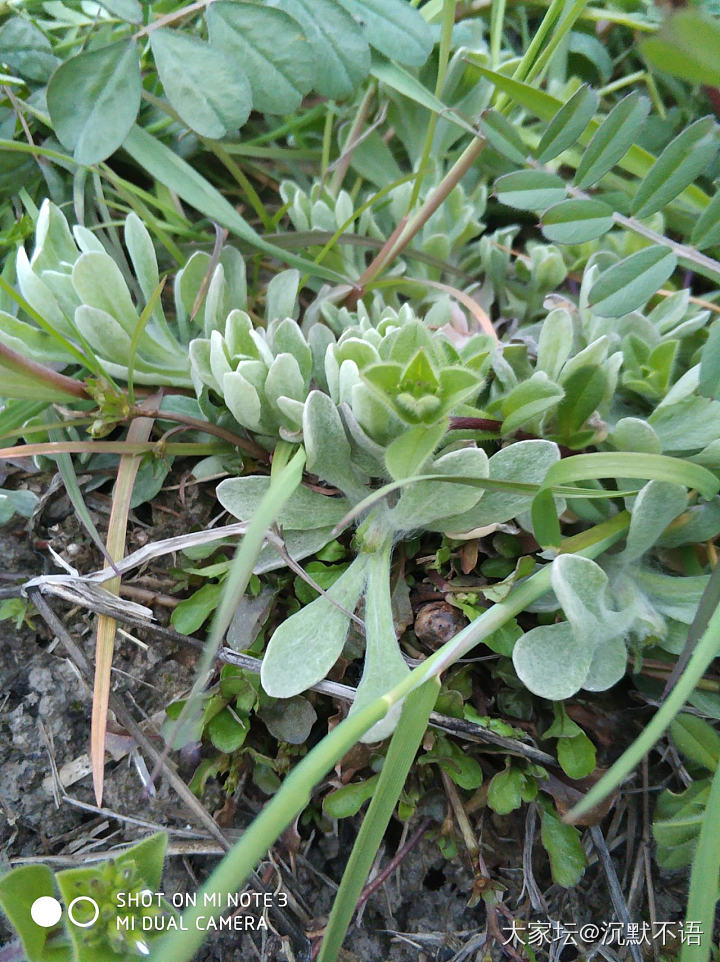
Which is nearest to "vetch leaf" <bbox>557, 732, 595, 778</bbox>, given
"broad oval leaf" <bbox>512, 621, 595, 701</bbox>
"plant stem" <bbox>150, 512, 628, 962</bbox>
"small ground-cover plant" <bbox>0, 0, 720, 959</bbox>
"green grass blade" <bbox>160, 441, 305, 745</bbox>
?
"small ground-cover plant" <bbox>0, 0, 720, 959</bbox>

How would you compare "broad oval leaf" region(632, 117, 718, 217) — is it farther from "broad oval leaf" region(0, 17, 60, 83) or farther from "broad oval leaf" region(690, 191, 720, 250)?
"broad oval leaf" region(0, 17, 60, 83)

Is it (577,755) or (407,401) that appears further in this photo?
(577,755)

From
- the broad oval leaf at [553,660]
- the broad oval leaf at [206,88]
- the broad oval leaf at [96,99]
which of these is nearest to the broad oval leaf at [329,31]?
the broad oval leaf at [206,88]

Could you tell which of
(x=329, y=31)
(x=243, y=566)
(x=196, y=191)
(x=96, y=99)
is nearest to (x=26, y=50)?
(x=96, y=99)

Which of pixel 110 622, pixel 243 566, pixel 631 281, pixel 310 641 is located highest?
pixel 631 281

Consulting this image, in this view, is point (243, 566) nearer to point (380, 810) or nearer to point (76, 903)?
point (380, 810)

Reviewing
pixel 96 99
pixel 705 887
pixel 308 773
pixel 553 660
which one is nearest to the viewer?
pixel 308 773

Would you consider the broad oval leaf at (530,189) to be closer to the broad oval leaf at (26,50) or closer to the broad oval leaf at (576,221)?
the broad oval leaf at (576,221)
